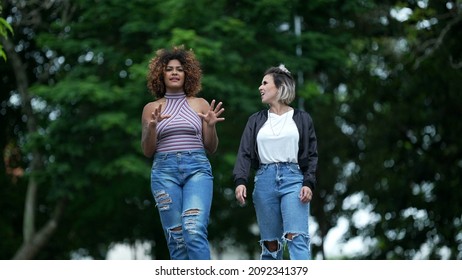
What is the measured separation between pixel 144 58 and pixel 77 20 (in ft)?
11.6

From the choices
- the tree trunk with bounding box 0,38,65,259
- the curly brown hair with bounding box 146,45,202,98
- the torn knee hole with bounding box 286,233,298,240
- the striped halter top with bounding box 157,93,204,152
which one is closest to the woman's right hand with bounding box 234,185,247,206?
the torn knee hole with bounding box 286,233,298,240

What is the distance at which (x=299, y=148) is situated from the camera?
325 inches

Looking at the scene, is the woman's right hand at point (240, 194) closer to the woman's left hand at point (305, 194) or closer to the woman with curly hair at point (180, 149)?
the woman with curly hair at point (180, 149)

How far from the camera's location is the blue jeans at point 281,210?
8008 mm

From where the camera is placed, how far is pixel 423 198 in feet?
92.6

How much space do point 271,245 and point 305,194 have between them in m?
0.43

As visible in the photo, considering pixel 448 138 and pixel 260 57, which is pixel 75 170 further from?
pixel 448 138

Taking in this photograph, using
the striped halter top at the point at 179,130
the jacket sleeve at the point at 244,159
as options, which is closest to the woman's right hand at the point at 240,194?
the jacket sleeve at the point at 244,159

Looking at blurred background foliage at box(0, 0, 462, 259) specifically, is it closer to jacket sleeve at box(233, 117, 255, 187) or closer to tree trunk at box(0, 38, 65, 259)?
tree trunk at box(0, 38, 65, 259)

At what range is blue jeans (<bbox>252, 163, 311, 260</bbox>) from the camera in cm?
801

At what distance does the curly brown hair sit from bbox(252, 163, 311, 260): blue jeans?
755mm

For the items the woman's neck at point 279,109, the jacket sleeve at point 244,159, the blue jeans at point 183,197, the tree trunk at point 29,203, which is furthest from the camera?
the tree trunk at point 29,203

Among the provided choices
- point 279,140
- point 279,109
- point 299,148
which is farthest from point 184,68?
point 299,148
